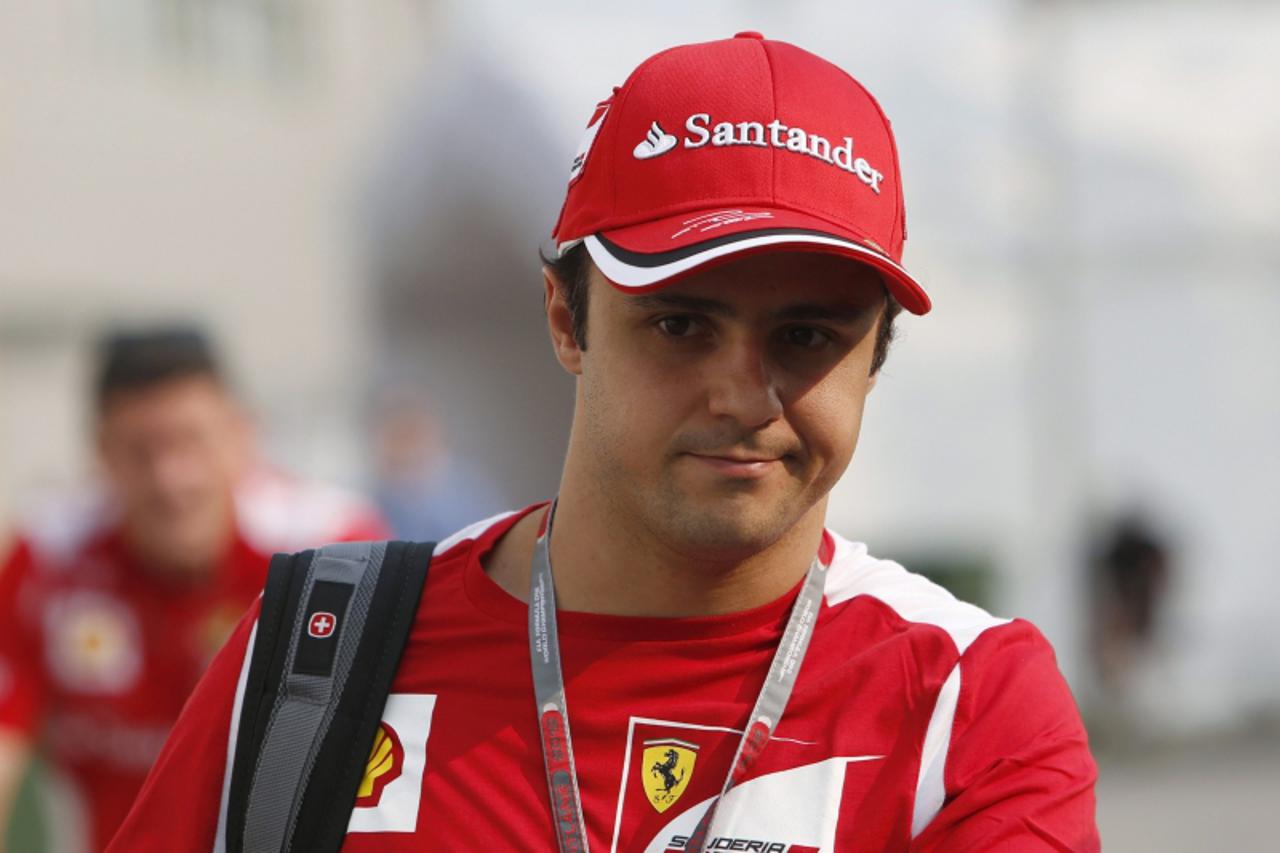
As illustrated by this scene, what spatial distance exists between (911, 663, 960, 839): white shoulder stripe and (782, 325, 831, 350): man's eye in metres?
0.45

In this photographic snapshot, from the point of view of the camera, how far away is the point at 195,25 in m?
20.2

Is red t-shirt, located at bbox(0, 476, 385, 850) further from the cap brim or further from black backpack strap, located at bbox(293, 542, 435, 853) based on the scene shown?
the cap brim

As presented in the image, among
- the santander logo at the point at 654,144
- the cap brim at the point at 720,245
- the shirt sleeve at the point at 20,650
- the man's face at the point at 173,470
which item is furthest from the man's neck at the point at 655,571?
the shirt sleeve at the point at 20,650

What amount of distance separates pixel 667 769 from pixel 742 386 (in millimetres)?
492

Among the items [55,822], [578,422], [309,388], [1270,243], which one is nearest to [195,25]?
[309,388]

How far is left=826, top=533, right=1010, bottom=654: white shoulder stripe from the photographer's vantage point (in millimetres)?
2641

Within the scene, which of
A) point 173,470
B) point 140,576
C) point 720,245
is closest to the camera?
point 720,245

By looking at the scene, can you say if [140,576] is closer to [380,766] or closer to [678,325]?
[380,766]

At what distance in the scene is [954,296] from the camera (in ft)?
50.0

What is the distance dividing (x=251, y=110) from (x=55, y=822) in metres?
13.3

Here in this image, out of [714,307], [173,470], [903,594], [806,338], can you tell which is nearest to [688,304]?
[714,307]

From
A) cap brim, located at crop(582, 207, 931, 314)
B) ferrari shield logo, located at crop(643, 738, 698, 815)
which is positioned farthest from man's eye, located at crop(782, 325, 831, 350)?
ferrari shield logo, located at crop(643, 738, 698, 815)

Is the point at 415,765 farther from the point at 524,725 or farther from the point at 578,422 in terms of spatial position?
the point at 578,422

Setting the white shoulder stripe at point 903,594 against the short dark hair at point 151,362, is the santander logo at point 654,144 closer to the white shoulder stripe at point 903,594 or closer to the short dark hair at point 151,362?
the white shoulder stripe at point 903,594
